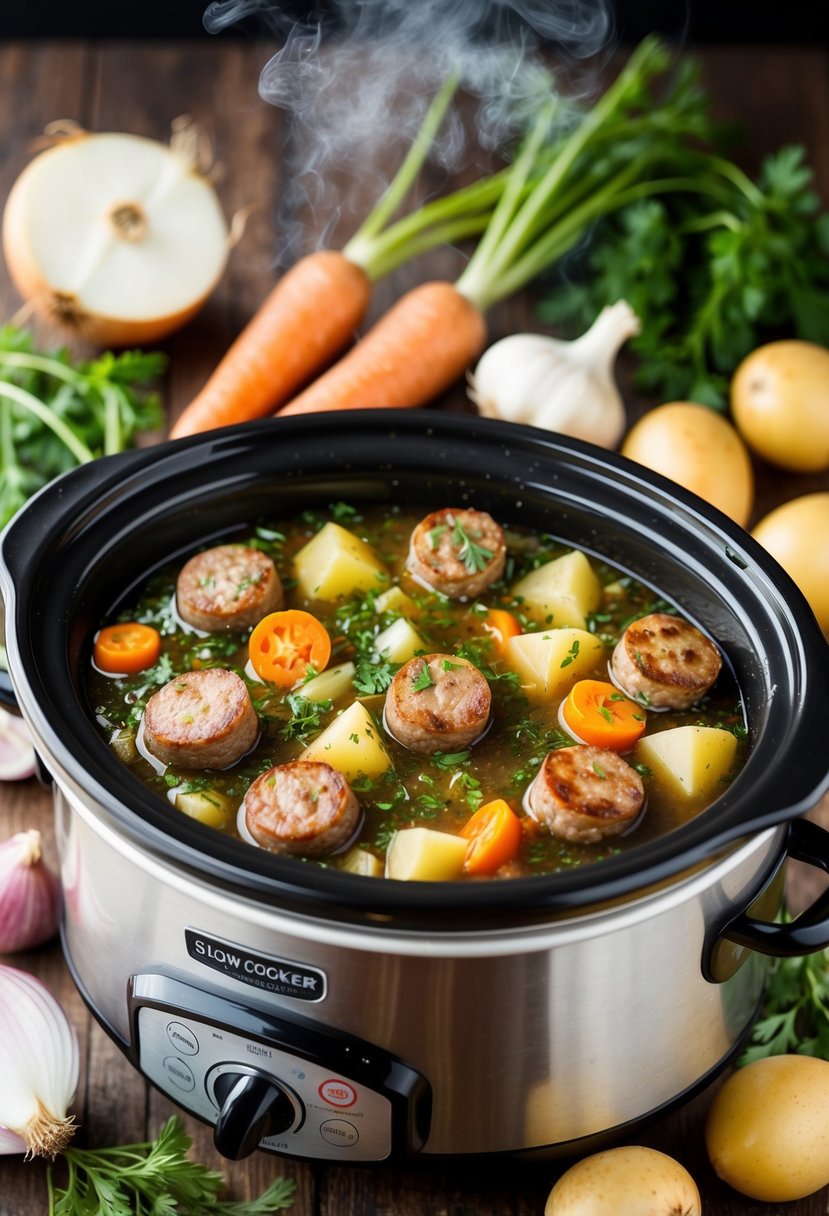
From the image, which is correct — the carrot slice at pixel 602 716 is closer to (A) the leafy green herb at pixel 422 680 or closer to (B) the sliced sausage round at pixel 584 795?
(B) the sliced sausage round at pixel 584 795

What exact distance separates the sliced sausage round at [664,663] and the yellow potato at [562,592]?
0.16 metres

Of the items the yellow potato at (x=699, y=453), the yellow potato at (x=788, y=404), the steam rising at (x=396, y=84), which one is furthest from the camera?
the steam rising at (x=396, y=84)

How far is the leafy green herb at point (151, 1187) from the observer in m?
2.47

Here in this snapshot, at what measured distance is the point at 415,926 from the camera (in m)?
2.02

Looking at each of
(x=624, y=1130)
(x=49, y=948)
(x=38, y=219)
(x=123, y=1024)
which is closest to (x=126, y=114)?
(x=38, y=219)

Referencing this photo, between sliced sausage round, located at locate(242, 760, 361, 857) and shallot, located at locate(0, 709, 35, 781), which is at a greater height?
sliced sausage round, located at locate(242, 760, 361, 857)

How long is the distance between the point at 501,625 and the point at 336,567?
14.1 inches

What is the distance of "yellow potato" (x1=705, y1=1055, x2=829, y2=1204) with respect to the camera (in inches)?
98.5

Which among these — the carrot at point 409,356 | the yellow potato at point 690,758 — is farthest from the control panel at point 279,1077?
the carrot at point 409,356

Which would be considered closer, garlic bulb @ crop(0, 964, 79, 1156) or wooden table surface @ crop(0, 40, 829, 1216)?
garlic bulb @ crop(0, 964, 79, 1156)

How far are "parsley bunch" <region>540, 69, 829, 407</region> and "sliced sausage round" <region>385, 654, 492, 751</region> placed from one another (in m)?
1.87

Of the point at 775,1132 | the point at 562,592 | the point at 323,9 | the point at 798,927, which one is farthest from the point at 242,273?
the point at 775,1132

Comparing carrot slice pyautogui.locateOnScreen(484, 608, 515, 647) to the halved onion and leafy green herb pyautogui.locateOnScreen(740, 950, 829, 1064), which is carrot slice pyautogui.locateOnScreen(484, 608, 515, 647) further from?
the halved onion

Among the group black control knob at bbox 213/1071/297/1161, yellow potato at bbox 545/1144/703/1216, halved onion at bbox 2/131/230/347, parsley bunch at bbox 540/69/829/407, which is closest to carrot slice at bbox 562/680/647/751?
yellow potato at bbox 545/1144/703/1216
